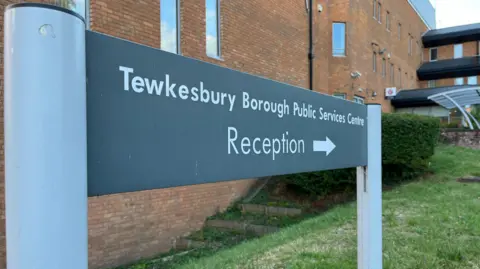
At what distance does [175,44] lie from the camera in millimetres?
9039

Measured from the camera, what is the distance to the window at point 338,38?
20188mm

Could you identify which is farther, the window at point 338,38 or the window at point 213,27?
the window at point 338,38

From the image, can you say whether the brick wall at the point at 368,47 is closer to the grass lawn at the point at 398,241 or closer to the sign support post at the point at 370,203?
the grass lawn at the point at 398,241

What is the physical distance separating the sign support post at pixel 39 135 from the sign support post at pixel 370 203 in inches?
89.1

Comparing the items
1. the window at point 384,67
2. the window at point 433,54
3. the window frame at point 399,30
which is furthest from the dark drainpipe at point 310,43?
the window at point 433,54

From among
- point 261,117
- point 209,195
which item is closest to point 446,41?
point 209,195

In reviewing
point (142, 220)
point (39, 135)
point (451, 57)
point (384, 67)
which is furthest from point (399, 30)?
point (39, 135)

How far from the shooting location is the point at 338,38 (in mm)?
20250

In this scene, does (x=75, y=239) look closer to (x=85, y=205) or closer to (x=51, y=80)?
(x=85, y=205)

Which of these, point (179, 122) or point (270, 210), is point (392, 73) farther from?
point (179, 122)

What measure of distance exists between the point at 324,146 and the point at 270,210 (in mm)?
7990

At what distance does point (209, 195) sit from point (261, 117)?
26.4 ft

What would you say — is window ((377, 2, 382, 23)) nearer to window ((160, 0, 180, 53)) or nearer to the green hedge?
the green hedge

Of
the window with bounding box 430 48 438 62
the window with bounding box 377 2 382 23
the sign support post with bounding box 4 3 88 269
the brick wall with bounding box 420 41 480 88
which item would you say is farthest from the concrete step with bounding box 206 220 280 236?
the window with bounding box 430 48 438 62
